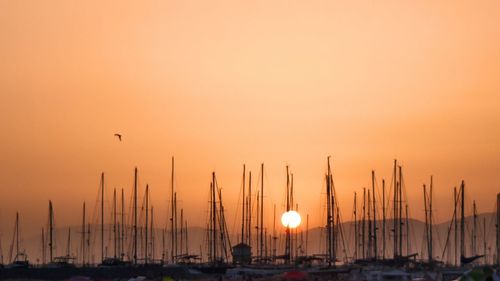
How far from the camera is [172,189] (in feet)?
358

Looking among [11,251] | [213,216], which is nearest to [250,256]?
[213,216]

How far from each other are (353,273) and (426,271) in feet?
24.7

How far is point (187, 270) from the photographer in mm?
99500

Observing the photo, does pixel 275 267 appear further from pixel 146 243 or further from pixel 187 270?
pixel 146 243

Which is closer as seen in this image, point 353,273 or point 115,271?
point 353,273

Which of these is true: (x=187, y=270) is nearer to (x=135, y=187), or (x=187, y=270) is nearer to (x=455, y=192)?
(x=135, y=187)

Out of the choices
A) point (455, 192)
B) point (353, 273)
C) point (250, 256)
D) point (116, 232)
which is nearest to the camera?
point (353, 273)

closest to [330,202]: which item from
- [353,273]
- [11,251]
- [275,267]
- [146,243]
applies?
[275,267]

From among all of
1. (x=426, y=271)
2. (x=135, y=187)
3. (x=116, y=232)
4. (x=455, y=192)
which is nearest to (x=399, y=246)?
(x=455, y=192)

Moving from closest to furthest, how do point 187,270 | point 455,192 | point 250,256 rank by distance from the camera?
point 187,270 → point 455,192 → point 250,256

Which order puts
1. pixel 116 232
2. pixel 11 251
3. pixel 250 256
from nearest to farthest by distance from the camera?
pixel 250 256, pixel 116 232, pixel 11 251

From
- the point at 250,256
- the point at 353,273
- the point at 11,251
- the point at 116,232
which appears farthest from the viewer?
the point at 11,251

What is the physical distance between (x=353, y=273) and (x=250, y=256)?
27685mm

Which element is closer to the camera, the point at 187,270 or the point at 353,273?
the point at 353,273
